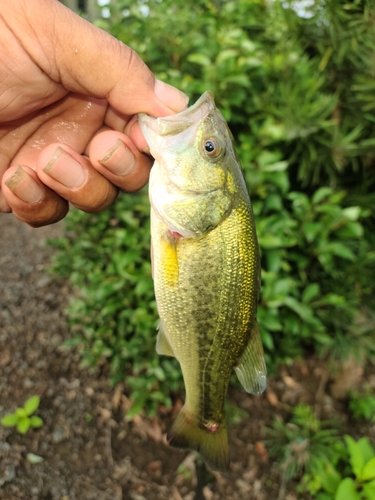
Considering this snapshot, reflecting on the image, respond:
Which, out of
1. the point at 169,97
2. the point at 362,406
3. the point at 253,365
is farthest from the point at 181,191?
the point at 362,406

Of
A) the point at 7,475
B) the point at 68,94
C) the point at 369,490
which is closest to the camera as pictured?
the point at 68,94

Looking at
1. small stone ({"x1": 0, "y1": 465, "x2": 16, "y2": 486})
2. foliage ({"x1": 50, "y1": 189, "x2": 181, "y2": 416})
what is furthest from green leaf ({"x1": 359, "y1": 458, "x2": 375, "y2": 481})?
small stone ({"x1": 0, "y1": 465, "x2": 16, "y2": 486})

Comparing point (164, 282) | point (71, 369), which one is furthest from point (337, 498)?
point (71, 369)

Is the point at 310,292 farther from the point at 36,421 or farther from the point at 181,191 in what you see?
the point at 36,421

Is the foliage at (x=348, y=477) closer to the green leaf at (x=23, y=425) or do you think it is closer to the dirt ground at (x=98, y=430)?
the dirt ground at (x=98, y=430)

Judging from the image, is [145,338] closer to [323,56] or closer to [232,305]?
[232,305]

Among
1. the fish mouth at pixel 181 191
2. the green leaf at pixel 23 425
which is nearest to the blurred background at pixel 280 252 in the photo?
the green leaf at pixel 23 425
